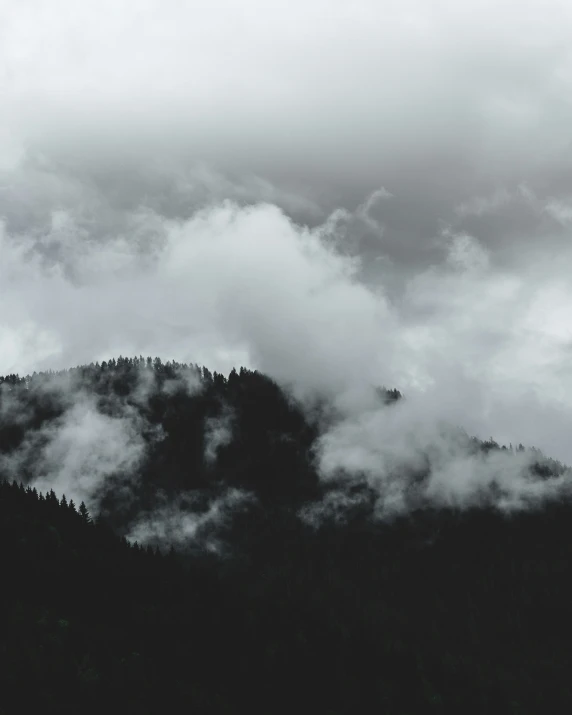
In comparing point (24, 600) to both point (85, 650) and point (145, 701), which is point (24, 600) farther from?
point (145, 701)

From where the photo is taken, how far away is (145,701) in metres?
161

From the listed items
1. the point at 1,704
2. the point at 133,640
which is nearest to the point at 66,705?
the point at 1,704

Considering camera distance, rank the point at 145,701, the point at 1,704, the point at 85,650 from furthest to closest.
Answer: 1. the point at 85,650
2. the point at 145,701
3. the point at 1,704

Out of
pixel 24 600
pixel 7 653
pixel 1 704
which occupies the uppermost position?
pixel 24 600

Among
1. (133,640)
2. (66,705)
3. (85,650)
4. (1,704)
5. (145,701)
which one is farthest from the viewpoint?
(133,640)

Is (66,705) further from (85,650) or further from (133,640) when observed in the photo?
(133,640)

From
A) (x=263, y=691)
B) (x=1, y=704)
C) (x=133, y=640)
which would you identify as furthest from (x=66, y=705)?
(x=263, y=691)

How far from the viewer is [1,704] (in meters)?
140

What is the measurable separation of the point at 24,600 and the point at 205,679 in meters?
49.3

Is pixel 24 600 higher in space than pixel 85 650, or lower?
higher

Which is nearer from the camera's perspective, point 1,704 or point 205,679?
point 1,704

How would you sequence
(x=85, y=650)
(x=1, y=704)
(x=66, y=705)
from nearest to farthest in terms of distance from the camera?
(x=1, y=704) → (x=66, y=705) → (x=85, y=650)

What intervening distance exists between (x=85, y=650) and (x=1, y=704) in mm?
34734

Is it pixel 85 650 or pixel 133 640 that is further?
pixel 133 640
